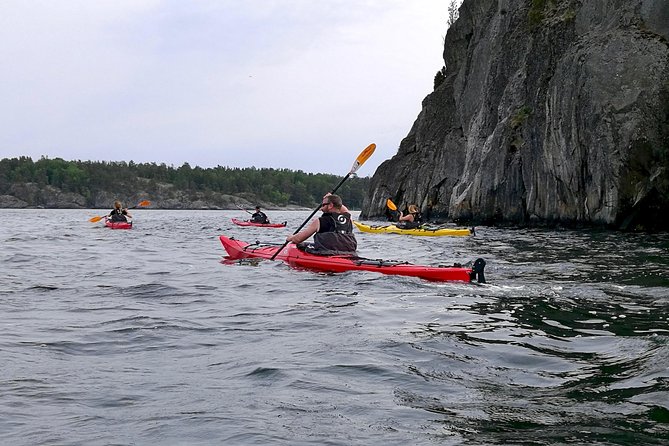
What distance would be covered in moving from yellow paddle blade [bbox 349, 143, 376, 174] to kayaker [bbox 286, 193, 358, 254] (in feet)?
10.9

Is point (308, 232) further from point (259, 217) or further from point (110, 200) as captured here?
point (110, 200)

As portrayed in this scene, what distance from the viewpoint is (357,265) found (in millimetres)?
11211

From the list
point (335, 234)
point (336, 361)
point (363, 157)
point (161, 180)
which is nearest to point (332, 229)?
point (335, 234)

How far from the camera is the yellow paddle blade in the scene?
1525cm

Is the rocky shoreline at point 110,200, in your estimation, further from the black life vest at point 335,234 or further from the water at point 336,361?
the water at point 336,361

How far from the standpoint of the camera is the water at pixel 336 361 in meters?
3.72

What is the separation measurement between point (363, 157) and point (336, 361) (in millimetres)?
10309

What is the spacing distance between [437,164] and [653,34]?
23.3 meters

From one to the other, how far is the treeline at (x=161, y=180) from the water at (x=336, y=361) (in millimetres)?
113179

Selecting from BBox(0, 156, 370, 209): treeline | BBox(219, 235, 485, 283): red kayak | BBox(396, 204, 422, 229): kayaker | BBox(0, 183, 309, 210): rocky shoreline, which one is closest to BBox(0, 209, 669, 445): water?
BBox(219, 235, 485, 283): red kayak

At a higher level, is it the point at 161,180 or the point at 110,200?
the point at 161,180

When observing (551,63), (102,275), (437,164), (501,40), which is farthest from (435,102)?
(102,275)

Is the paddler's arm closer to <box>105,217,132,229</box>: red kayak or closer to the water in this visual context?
the water

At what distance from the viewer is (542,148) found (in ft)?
98.8
